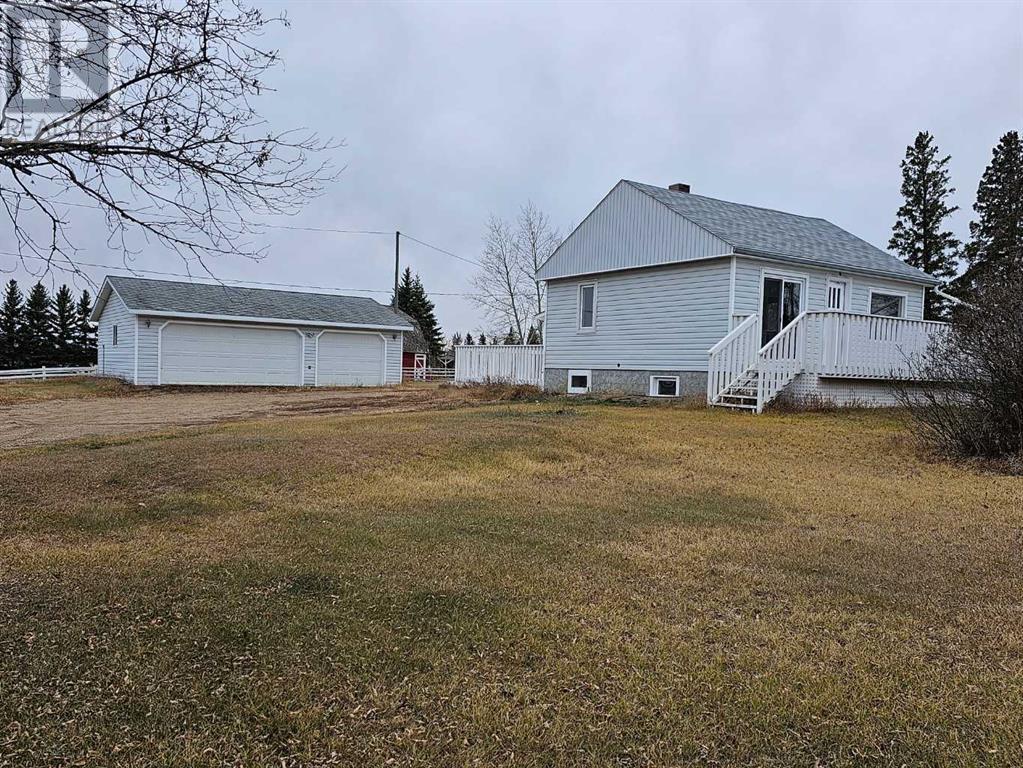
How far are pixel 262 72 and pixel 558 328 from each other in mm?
14848

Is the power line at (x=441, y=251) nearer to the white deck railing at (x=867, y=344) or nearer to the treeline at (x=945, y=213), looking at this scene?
the treeline at (x=945, y=213)

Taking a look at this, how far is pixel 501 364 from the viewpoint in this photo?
835 inches

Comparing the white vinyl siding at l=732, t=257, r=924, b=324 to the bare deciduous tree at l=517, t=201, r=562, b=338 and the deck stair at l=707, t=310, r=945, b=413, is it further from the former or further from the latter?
the bare deciduous tree at l=517, t=201, r=562, b=338

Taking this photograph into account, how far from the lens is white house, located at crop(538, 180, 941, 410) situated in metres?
13.3

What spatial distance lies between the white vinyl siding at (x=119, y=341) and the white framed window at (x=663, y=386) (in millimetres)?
17154

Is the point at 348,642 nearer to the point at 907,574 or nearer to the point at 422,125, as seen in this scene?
the point at 907,574

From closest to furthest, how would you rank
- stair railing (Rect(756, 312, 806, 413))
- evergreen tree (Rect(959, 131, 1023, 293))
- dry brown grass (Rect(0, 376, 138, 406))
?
stair railing (Rect(756, 312, 806, 413)) → dry brown grass (Rect(0, 376, 138, 406)) → evergreen tree (Rect(959, 131, 1023, 293))

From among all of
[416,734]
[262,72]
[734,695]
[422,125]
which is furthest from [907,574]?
[422,125]

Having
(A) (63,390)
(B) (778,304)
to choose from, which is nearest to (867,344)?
(B) (778,304)

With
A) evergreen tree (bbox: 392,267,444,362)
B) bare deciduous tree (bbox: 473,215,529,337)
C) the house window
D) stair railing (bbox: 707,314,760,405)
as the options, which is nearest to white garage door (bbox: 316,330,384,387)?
bare deciduous tree (bbox: 473,215,529,337)

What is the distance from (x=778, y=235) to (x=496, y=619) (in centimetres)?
1531

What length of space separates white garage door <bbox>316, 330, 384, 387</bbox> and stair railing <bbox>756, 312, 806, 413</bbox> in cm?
1847

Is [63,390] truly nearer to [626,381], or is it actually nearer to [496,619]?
[626,381]

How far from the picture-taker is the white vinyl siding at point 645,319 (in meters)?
15.0
